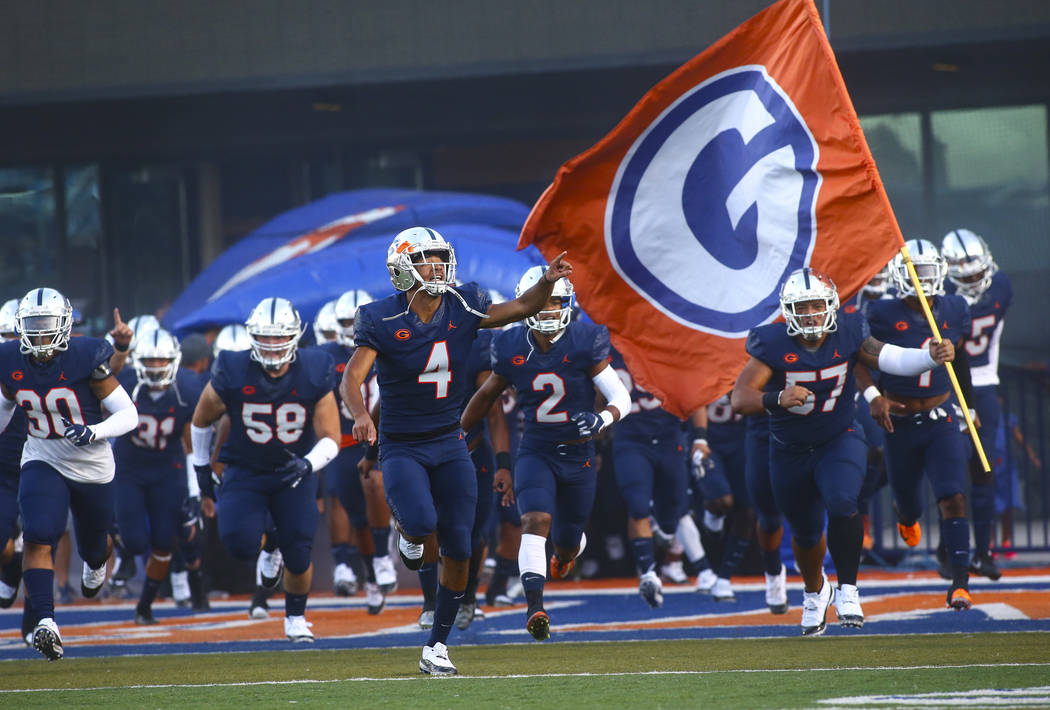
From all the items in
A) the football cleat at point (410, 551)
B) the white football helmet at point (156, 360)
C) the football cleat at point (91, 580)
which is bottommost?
the football cleat at point (91, 580)

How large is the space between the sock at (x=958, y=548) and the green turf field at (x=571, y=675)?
A: 3.55 feet

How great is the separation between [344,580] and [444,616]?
4485 millimetres

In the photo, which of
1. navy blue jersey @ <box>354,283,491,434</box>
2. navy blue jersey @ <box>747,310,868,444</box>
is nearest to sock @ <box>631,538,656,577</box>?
navy blue jersey @ <box>747,310,868,444</box>

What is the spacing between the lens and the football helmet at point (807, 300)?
8.20 meters

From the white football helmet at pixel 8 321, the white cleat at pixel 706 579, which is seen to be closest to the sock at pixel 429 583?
the white cleat at pixel 706 579

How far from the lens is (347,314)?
1143 cm

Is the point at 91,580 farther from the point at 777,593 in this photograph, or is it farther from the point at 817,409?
the point at 817,409

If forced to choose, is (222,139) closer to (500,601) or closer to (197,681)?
(500,601)

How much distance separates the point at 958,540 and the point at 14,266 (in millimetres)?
11857

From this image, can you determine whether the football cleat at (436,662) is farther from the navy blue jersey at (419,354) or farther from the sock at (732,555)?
the sock at (732,555)

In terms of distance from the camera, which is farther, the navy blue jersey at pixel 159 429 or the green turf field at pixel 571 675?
the navy blue jersey at pixel 159 429

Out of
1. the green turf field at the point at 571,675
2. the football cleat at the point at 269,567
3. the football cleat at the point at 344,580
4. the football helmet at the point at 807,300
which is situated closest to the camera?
the green turf field at the point at 571,675

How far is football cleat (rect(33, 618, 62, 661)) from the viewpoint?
806 centimetres

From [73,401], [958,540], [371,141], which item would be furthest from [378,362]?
[371,141]
